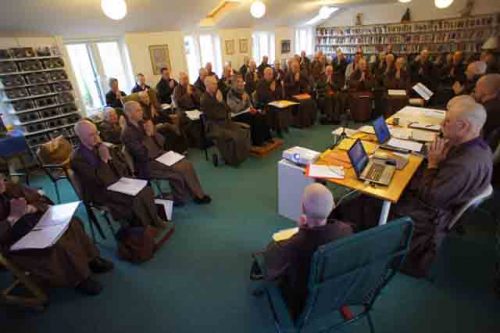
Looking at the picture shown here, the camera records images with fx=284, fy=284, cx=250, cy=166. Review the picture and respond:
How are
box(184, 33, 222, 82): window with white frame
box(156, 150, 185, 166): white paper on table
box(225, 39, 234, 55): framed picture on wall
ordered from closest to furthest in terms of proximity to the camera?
1. box(156, 150, 185, 166): white paper on table
2. box(184, 33, 222, 82): window with white frame
3. box(225, 39, 234, 55): framed picture on wall

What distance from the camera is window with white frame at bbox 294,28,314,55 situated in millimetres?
11115

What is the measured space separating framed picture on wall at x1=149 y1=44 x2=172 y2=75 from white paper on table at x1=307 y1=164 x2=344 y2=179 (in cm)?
544

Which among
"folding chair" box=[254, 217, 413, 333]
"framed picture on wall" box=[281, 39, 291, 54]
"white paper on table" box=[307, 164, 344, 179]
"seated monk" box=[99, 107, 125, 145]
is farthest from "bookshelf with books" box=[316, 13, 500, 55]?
"folding chair" box=[254, 217, 413, 333]

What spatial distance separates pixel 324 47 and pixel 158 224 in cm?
1071

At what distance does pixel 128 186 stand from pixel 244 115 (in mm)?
2648

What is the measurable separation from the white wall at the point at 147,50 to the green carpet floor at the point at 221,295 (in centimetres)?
468

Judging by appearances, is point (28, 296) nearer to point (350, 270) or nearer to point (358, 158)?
point (350, 270)

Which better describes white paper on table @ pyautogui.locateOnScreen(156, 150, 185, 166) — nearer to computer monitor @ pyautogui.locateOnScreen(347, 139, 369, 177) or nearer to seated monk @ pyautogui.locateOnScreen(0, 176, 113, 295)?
seated monk @ pyautogui.locateOnScreen(0, 176, 113, 295)

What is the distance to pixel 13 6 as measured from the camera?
3857 mm

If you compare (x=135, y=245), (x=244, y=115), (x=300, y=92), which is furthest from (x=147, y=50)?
(x=135, y=245)

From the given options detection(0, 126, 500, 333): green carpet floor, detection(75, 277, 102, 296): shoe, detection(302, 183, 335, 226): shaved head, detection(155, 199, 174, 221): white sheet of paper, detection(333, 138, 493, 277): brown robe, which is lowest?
detection(0, 126, 500, 333): green carpet floor

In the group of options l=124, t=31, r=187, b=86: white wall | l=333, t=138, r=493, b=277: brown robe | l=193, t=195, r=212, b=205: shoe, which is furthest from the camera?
l=124, t=31, r=187, b=86: white wall

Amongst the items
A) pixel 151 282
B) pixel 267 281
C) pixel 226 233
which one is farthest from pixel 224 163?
pixel 267 281

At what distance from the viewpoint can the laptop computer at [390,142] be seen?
8.82 feet
